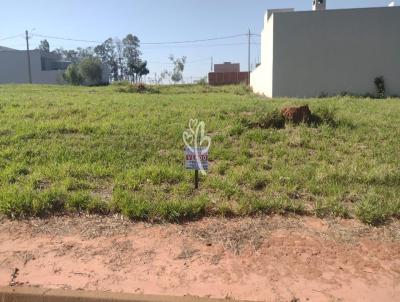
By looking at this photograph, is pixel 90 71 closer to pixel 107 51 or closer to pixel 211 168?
pixel 107 51

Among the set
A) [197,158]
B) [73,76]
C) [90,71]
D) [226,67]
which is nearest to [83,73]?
[90,71]

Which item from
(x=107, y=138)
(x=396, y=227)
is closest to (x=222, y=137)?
(x=107, y=138)

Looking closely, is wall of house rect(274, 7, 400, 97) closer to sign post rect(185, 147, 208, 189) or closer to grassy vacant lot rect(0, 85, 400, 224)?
grassy vacant lot rect(0, 85, 400, 224)

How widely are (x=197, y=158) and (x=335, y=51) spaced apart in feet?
52.7

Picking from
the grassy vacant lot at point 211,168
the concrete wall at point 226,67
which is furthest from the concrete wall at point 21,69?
the grassy vacant lot at point 211,168

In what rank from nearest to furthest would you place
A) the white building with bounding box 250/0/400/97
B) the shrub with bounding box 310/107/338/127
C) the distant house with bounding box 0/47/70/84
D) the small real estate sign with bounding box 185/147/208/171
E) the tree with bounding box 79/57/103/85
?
the small real estate sign with bounding box 185/147/208/171
the shrub with bounding box 310/107/338/127
the white building with bounding box 250/0/400/97
the tree with bounding box 79/57/103/85
the distant house with bounding box 0/47/70/84

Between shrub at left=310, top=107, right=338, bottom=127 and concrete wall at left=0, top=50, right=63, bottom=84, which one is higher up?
concrete wall at left=0, top=50, right=63, bottom=84

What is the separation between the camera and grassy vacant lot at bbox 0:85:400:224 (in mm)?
4570

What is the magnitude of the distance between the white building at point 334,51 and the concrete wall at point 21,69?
5045 cm

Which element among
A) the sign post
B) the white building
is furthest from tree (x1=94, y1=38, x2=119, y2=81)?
the sign post

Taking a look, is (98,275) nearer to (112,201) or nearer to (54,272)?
(54,272)

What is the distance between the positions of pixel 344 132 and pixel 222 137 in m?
2.22

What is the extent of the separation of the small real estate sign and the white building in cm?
1519

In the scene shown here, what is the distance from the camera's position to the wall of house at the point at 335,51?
18.5 metres
